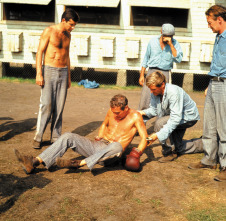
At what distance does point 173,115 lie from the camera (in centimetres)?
540

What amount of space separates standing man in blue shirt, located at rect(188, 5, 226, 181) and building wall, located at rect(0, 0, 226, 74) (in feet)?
28.2

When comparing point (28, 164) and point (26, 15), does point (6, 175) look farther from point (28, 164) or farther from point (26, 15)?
point (26, 15)

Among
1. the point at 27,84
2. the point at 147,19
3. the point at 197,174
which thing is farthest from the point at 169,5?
the point at 197,174

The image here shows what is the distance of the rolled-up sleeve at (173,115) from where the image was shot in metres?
5.29

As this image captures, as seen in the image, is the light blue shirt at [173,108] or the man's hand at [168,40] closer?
the light blue shirt at [173,108]

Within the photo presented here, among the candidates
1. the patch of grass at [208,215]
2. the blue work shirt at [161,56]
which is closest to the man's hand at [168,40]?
the blue work shirt at [161,56]

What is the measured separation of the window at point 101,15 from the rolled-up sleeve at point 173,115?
36.9 feet

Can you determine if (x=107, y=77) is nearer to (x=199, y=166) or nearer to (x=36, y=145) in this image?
(x=36, y=145)

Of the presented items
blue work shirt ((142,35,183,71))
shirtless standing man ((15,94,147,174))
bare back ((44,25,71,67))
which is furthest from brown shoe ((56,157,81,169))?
blue work shirt ((142,35,183,71))

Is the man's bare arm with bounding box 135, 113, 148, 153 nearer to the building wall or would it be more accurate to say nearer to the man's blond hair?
the man's blond hair

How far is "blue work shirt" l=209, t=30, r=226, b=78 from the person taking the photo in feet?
16.1

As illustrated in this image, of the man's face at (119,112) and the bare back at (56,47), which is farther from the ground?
the bare back at (56,47)

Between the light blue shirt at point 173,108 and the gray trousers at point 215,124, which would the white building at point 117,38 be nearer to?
the light blue shirt at point 173,108

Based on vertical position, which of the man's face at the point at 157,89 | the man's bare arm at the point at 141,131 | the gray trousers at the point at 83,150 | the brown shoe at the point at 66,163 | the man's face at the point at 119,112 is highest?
the man's face at the point at 157,89
